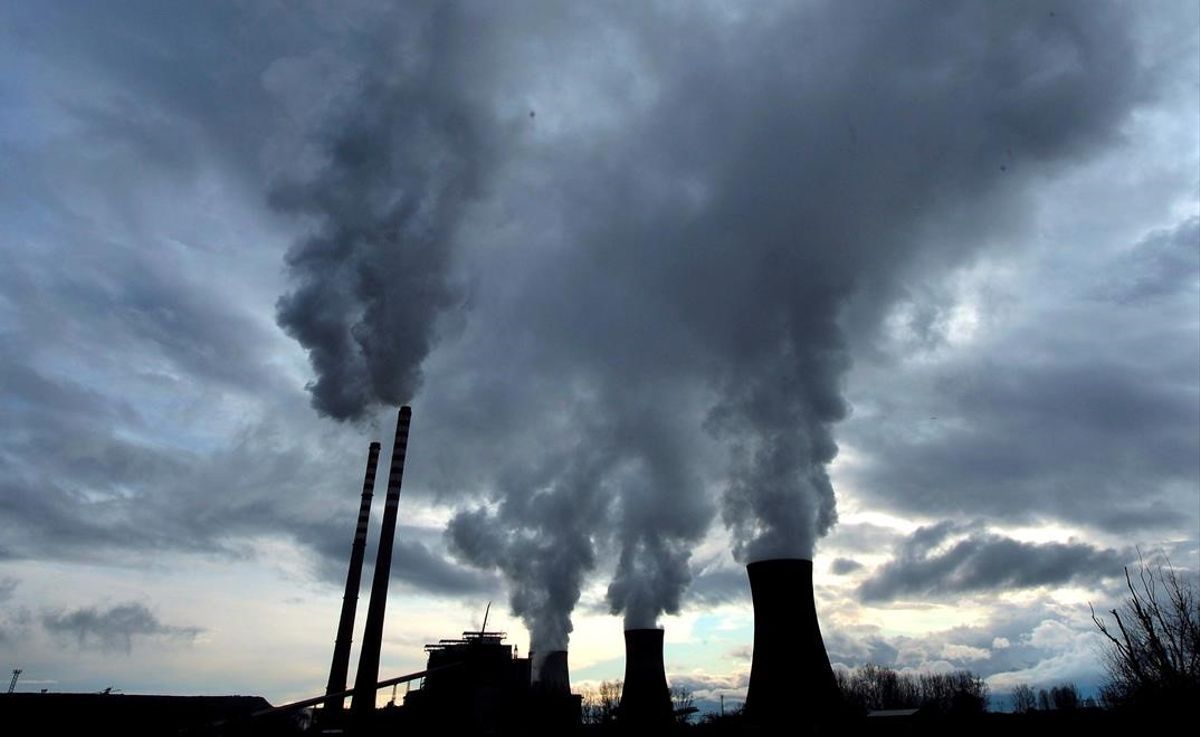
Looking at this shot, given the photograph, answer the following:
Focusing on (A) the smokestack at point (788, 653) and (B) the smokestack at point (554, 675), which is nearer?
(A) the smokestack at point (788, 653)

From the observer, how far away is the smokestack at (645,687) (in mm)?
31531

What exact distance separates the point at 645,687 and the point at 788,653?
11691 mm

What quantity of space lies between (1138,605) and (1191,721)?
2.63 m

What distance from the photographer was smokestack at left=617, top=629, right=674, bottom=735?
3153 cm

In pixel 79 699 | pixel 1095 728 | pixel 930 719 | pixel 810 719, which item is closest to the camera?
pixel 810 719

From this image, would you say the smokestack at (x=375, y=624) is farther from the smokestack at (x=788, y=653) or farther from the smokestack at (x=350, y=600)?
the smokestack at (x=788, y=653)

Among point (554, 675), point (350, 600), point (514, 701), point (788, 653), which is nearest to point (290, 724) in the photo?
point (350, 600)

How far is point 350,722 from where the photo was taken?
26531mm

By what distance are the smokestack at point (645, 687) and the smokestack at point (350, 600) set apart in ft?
40.2

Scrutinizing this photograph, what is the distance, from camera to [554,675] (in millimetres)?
42875

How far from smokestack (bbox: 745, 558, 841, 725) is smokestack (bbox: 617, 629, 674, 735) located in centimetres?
915

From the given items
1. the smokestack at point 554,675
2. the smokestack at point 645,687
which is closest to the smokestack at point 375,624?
the smokestack at point 645,687

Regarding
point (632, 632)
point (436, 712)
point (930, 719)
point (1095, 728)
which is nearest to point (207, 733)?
point (436, 712)

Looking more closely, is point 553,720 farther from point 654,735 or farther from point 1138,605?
point 1138,605
